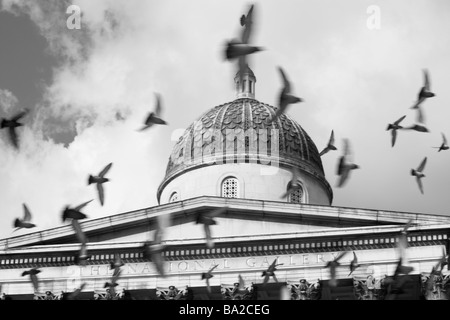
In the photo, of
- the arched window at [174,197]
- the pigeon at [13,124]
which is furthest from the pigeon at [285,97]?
the arched window at [174,197]

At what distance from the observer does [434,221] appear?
32.8m

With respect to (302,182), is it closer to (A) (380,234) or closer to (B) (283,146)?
(B) (283,146)

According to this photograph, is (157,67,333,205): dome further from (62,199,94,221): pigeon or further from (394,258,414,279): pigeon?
(62,199,94,221): pigeon

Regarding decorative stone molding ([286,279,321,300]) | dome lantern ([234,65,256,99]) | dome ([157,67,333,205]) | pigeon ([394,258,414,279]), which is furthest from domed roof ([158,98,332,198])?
pigeon ([394,258,414,279])

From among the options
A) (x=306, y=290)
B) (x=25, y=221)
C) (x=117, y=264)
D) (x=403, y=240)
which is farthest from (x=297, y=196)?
(x=25, y=221)

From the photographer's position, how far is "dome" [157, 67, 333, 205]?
1759 inches

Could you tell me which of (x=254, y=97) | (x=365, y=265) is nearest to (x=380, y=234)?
(x=365, y=265)

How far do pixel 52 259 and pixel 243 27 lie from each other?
25.4m

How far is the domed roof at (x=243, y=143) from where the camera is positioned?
45.4 meters

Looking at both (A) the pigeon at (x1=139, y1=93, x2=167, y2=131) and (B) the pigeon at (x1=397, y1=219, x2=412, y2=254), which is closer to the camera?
(A) the pigeon at (x1=139, y1=93, x2=167, y2=131)

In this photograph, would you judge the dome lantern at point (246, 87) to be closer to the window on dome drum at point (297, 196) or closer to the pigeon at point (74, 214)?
the window on dome drum at point (297, 196)

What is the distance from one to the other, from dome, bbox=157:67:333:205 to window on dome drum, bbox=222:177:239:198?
0.71ft

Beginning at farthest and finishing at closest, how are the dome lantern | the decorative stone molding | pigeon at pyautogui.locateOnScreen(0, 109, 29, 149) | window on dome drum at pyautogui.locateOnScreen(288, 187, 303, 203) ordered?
the dome lantern → window on dome drum at pyautogui.locateOnScreen(288, 187, 303, 203) → the decorative stone molding → pigeon at pyautogui.locateOnScreen(0, 109, 29, 149)

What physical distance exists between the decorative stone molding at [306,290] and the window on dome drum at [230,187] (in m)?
11.0
